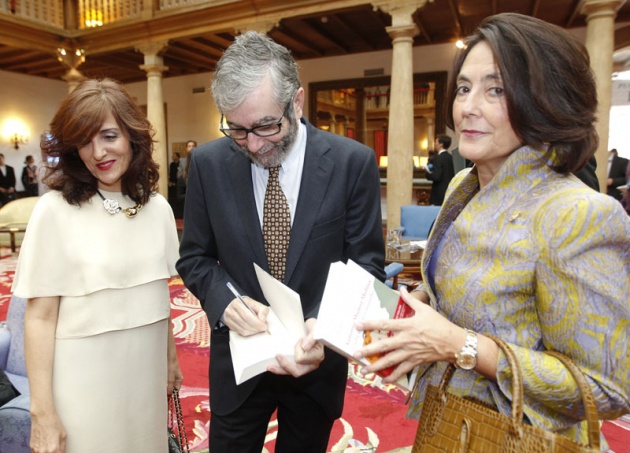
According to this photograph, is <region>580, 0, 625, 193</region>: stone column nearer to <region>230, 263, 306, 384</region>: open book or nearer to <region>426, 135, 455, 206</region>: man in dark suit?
<region>426, 135, 455, 206</region>: man in dark suit

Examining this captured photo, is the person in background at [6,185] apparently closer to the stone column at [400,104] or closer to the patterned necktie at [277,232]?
the stone column at [400,104]

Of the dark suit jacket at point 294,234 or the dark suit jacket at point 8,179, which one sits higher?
the dark suit jacket at point 8,179

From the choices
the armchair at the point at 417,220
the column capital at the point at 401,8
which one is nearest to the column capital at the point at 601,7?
the column capital at the point at 401,8

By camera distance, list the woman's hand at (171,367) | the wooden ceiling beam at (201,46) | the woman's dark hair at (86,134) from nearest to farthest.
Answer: the woman's dark hair at (86,134), the woman's hand at (171,367), the wooden ceiling beam at (201,46)

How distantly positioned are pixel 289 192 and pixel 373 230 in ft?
1.00

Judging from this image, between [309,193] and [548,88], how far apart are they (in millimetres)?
740

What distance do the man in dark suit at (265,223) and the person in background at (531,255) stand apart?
1.54 ft

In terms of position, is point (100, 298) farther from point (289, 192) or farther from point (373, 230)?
point (373, 230)

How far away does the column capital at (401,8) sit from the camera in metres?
7.33

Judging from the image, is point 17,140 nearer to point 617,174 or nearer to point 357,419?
point 357,419

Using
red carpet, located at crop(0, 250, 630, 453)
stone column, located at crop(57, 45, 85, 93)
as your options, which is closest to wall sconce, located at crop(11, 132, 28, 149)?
stone column, located at crop(57, 45, 85, 93)

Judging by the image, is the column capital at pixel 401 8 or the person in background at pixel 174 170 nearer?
the column capital at pixel 401 8

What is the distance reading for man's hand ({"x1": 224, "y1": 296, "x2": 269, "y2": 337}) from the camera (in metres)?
1.28

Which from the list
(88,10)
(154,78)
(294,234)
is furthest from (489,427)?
(88,10)
